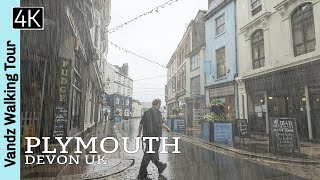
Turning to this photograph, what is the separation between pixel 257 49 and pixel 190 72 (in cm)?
656

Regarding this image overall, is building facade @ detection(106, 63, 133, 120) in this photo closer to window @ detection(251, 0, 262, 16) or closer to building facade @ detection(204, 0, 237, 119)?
building facade @ detection(204, 0, 237, 119)

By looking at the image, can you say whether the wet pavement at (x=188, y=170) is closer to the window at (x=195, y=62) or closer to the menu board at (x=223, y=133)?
the menu board at (x=223, y=133)

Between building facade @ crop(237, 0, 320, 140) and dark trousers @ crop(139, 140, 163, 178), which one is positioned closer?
dark trousers @ crop(139, 140, 163, 178)

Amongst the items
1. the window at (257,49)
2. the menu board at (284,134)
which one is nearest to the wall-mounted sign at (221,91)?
the window at (257,49)

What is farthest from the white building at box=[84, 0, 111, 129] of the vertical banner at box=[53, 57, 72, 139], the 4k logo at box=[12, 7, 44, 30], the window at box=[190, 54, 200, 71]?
the 4k logo at box=[12, 7, 44, 30]

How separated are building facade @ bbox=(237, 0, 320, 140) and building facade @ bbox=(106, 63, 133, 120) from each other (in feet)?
88.2

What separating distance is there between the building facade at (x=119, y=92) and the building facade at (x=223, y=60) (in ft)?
81.7

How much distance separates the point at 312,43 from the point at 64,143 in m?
9.85

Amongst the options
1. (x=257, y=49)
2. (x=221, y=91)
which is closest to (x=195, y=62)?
(x=221, y=91)

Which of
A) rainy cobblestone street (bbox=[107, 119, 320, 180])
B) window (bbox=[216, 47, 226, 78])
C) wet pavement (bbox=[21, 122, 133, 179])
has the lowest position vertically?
Answer: rainy cobblestone street (bbox=[107, 119, 320, 180])

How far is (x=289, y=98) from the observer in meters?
11.2

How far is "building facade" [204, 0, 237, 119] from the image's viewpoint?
13.6 meters

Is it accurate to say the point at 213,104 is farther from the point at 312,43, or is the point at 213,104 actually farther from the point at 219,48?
the point at 219,48

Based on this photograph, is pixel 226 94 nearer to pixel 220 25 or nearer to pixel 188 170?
pixel 220 25
